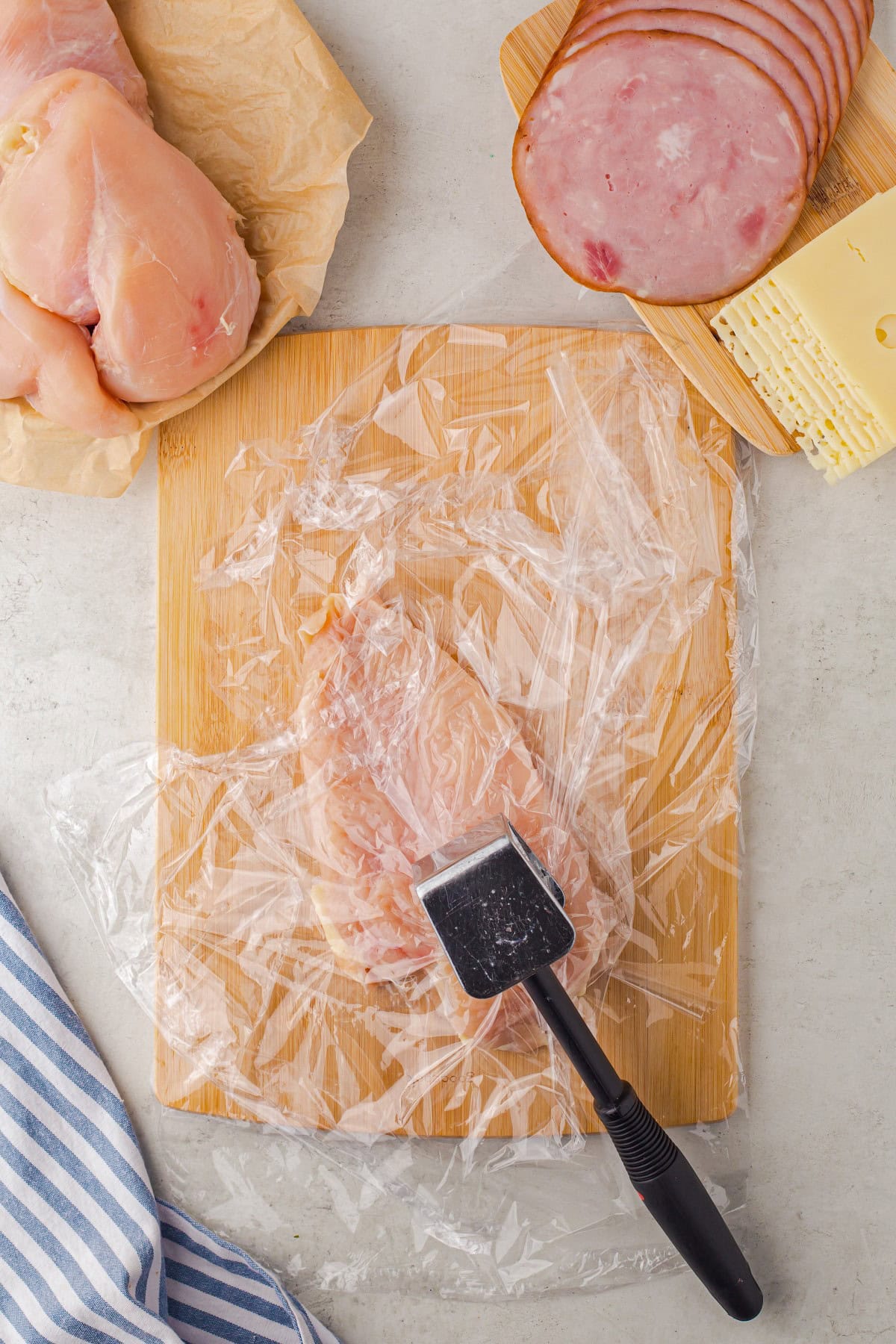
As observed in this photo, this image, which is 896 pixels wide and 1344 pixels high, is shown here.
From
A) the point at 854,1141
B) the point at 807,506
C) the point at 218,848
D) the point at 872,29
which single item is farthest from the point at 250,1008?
the point at 872,29

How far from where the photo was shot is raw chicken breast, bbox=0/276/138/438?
0.74 meters

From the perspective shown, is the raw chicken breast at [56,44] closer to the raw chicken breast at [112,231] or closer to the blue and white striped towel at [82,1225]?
the raw chicken breast at [112,231]

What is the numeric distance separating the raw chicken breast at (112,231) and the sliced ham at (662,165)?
270 mm

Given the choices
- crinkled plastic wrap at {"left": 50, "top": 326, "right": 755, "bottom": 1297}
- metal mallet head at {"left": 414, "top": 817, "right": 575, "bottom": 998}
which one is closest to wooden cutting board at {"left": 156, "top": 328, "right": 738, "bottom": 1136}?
crinkled plastic wrap at {"left": 50, "top": 326, "right": 755, "bottom": 1297}

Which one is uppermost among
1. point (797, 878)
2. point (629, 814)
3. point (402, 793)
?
point (402, 793)

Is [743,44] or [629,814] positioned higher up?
[743,44]

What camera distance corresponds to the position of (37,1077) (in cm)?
83

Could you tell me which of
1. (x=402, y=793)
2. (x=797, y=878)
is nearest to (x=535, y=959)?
(x=402, y=793)

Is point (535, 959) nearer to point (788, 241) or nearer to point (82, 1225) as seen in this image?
point (82, 1225)

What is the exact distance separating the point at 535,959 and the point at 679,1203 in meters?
0.23

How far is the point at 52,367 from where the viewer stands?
29.4 inches

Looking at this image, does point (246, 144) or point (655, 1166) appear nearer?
point (655, 1166)

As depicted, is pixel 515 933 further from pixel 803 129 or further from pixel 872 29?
pixel 872 29

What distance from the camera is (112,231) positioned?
0.72m
